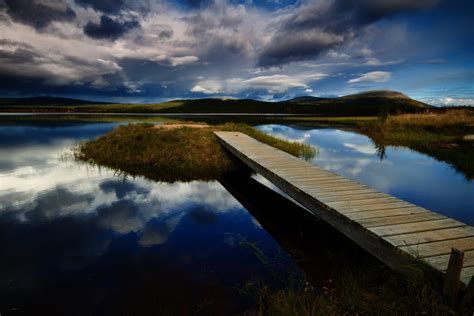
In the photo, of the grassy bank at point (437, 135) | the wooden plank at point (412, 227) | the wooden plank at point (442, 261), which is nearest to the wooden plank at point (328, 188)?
the wooden plank at point (412, 227)

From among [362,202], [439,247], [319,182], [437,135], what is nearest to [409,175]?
[319,182]

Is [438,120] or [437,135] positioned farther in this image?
[438,120]

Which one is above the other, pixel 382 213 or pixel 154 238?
pixel 382 213

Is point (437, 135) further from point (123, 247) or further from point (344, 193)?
point (123, 247)

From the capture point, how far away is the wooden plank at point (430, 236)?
4.12 meters

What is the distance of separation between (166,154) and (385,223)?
1231 centimetres

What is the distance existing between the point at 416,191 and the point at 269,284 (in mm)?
8895

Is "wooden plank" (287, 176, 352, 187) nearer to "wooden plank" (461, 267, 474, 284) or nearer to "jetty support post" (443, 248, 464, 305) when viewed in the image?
"wooden plank" (461, 267, 474, 284)

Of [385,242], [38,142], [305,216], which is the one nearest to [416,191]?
[305,216]

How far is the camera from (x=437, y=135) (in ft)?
77.9

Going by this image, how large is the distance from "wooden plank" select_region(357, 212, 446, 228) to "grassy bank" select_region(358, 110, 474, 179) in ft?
33.7

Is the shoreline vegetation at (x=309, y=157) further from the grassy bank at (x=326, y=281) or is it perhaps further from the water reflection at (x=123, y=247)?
the water reflection at (x=123, y=247)

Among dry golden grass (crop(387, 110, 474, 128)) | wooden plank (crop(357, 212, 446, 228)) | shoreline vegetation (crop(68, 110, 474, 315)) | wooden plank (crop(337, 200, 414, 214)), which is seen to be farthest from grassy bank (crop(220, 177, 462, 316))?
dry golden grass (crop(387, 110, 474, 128))

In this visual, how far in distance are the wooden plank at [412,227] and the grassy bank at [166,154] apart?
9.57m
